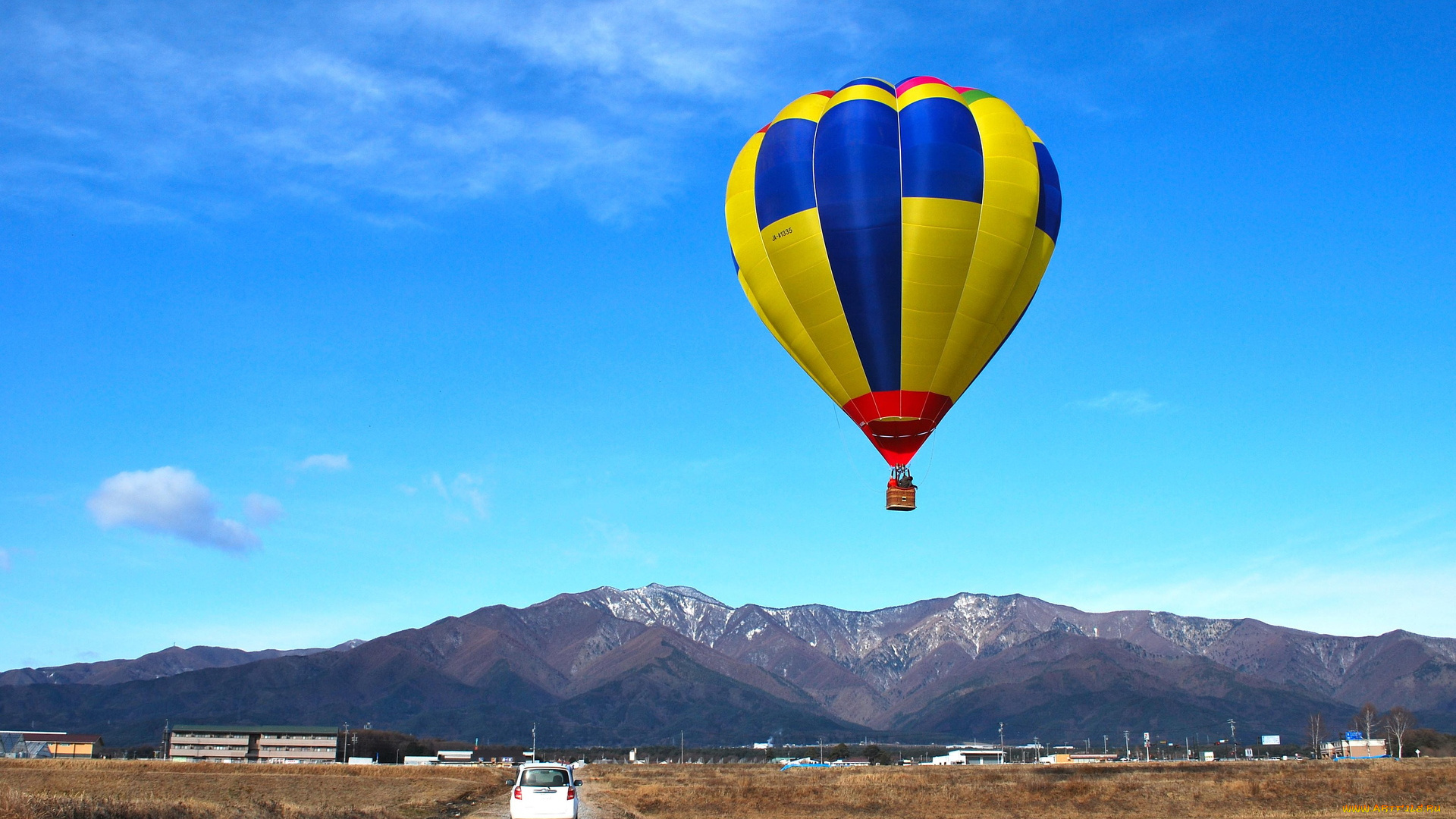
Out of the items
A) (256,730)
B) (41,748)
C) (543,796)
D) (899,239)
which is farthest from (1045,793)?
(41,748)

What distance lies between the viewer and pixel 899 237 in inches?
1823

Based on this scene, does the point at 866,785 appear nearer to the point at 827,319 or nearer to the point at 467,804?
the point at 467,804

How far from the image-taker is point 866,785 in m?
86.5

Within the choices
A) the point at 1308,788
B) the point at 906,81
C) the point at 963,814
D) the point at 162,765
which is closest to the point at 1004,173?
the point at 906,81

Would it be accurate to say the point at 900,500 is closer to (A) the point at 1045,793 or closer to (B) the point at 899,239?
(B) the point at 899,239

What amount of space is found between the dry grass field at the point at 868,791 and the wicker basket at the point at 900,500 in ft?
56.9

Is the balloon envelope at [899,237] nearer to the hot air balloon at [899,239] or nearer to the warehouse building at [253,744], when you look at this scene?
the hot air balloon at [899,239]

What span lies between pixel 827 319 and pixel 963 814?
1520 inches

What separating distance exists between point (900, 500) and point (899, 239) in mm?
11035

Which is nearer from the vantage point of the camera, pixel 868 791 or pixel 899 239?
pixel 899 239

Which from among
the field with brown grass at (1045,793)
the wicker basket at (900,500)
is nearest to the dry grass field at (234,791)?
the field with brown grass at (1045,793)

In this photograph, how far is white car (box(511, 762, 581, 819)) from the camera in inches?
1133

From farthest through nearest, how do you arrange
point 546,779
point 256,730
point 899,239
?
point 256,730 → point 899,239 → point 546,779

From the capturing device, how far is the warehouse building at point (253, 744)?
185125 millimetres
